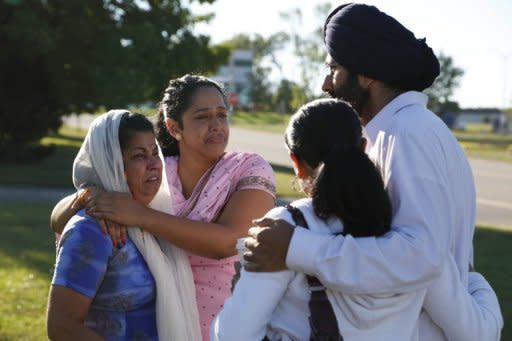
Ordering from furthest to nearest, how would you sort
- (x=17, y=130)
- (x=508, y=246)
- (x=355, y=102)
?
1. (x=17, y=130)
2. (x=508, y=246)
3. (x=355, y=102)

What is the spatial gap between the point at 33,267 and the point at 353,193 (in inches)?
286

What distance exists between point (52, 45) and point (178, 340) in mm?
18832

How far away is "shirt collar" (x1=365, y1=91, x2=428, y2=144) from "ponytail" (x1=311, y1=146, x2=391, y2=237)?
229 mm

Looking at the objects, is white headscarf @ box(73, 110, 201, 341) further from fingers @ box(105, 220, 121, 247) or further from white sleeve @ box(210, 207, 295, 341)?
white sleeve @ box(210, 207, 295, 341)

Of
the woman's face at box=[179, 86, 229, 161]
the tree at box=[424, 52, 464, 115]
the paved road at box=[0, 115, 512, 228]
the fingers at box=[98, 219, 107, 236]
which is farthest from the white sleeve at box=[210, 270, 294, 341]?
the tree at box=[424, 52, 464, 115]

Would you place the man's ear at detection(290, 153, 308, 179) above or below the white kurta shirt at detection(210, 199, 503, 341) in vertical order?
above

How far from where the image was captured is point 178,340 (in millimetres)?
2758

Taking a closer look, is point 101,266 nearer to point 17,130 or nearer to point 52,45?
point 52,45

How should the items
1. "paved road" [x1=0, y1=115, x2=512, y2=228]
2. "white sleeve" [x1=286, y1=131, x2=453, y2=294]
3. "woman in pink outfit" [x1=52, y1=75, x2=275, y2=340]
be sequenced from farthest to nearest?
"paved road" [x1=0, y1=115, x2=512, y2=228], "woman in pink outfit" [x1=52, y1=75, x2=275, y2=340], "white sleeve" [x1=286, y1=131, x2=453, y2=294]

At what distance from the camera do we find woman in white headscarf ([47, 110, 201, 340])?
7.96 feet

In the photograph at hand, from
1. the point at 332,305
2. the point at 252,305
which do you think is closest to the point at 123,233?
the point at 252,305

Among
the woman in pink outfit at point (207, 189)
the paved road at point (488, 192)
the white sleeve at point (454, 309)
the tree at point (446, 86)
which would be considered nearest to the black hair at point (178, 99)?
the woman in pink outfit at point (207, 189)

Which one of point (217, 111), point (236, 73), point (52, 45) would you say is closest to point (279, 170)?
point (52, 45)

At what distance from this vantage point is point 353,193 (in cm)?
205
